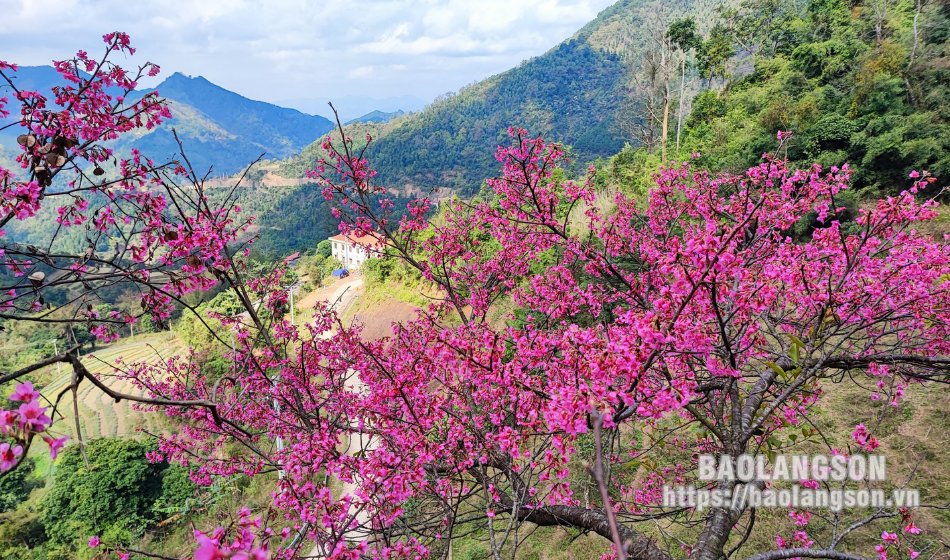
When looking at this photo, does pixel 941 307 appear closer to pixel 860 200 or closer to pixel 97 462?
pixel 860 200

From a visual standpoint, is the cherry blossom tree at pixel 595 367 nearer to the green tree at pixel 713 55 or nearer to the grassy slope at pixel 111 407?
the grassy slope at pixel 111 407

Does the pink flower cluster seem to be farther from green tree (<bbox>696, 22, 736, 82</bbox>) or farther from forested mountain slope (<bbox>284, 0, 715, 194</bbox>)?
forested mountain slope (<bbox>284, 0, 715, 194</bbox>)

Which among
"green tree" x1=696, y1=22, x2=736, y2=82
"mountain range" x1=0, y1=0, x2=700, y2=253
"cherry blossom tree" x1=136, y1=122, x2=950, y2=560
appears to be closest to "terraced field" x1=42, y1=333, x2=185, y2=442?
"cherry blossom tree" x1=136, y1=122, x2=950, y2=560

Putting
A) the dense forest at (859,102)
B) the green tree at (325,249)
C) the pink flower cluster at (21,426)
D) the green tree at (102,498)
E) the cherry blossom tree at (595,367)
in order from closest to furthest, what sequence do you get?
the pink flower cluster at (21,426) → the cherry blossom tree at (595,367) → the dense forest at (859,102) → the green tree at (102,498) → the green tree at (325,249)

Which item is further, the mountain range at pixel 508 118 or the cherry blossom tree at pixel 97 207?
the mountain range at pixel 508 118

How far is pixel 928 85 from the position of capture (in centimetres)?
1141

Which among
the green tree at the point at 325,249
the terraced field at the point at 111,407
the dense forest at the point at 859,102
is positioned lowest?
the terraced field at the point at 111,407

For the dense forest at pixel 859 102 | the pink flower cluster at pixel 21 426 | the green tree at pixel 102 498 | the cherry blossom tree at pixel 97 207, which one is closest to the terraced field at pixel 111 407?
the green tree at pixel 102 498

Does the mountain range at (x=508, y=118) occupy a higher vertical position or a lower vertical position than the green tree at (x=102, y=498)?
higher

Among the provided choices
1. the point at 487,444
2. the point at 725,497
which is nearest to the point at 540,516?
the point at 487,444

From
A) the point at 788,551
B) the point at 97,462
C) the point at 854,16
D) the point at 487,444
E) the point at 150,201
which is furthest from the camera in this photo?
the point at 854,16

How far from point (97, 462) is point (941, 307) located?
17398mm

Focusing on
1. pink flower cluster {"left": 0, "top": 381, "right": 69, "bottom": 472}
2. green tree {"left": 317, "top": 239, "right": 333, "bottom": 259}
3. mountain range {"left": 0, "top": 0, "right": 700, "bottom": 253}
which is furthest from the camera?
mountain range {"left": 0, "top": 0, "right": 700, "bottom": 253}

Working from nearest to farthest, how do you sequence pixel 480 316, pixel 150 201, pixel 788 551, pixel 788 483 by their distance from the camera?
pixel 788 551, pixel 150 201, pixel 480 316, pixel 788 483
